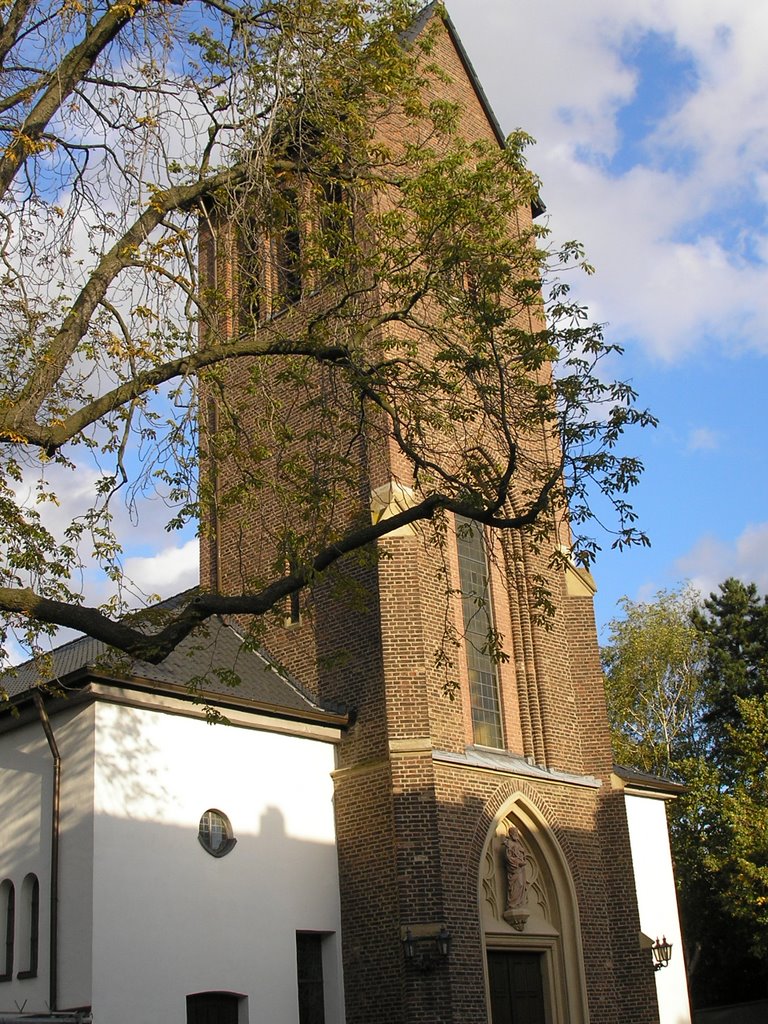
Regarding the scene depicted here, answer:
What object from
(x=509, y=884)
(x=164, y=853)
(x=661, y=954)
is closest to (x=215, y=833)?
(x=164, y=853)

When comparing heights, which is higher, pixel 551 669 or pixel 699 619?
pixel 699 619

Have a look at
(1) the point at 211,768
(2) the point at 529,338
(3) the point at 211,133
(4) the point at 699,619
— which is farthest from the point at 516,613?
(4) the point at 699,619

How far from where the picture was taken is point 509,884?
17.4 m

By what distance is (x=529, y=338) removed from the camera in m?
11.6

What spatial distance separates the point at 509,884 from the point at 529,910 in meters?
0.73

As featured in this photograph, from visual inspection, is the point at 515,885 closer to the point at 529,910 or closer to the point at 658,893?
the point at 529,910

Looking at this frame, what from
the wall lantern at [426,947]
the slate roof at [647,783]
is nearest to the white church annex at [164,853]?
the wall lantern at [426,947]

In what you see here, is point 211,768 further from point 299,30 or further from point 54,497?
point 299,30

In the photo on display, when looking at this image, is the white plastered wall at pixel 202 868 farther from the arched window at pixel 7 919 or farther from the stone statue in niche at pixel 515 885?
the stone statue in niche at pixel 515 885

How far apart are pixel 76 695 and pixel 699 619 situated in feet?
103

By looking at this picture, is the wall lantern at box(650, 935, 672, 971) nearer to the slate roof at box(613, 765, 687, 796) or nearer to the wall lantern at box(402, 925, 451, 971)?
the slate roof at box(613, 765, 687, 796)

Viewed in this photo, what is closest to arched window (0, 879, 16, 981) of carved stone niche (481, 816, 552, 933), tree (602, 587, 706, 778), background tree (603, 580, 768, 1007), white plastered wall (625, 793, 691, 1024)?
carved stone niche (481, 816, 552, 933)

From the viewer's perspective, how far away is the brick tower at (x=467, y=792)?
52.3 ft

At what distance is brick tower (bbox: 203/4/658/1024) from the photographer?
15945mm
